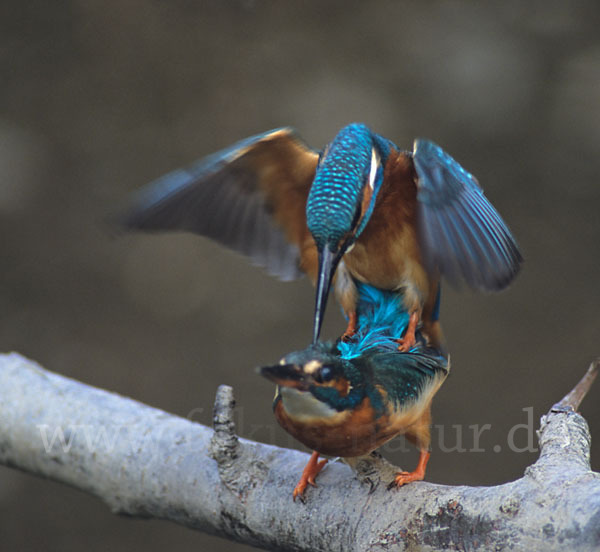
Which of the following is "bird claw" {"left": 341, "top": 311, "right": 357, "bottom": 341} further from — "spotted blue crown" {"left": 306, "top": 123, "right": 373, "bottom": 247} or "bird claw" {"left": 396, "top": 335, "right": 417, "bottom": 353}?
"spotted blue crown" {"left": 306, "top": 123, "right": 373, "bottom": 247}

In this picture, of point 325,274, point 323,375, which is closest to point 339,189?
point 325,274

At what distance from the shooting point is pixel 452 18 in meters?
2.48

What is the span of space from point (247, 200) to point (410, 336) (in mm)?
343

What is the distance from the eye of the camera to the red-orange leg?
1164 millimetres

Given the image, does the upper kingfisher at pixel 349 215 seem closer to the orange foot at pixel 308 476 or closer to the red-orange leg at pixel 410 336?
the red-orange leg at pixel 410 336

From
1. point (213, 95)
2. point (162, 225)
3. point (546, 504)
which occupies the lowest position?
point (546, 504)

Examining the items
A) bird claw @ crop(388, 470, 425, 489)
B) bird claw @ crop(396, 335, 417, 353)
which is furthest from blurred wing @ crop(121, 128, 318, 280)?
bird claw @ crop(388, 470, 425, 489)

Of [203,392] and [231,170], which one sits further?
[203,392]

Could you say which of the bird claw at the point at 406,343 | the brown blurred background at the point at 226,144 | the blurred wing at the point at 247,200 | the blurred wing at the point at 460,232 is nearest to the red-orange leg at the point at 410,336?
the bird claw at the point at 406,343

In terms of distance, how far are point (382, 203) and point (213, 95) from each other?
58.5 inches

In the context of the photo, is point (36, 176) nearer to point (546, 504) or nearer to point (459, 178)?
point (459, 178)

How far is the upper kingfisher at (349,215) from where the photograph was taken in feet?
3.32

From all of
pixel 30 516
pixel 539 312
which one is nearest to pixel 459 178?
pixel 539 312

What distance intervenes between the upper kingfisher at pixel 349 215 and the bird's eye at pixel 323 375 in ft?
0.18
